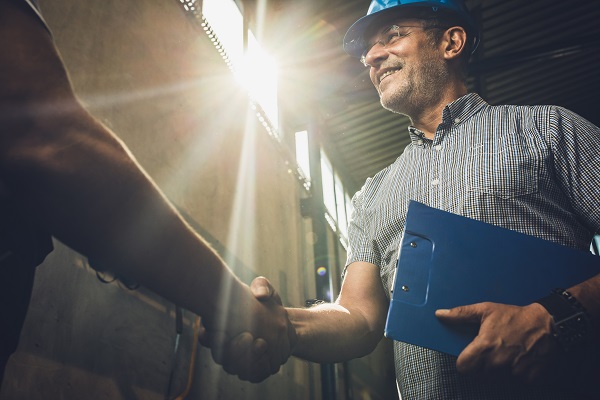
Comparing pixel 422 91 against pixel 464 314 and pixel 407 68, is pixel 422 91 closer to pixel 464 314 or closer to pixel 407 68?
pixel 407 68

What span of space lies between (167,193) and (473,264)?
170 centimetres

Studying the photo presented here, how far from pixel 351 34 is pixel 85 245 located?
225 cm

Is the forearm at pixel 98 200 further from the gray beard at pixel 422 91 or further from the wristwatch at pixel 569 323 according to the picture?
the gray beard at pixel 422 91

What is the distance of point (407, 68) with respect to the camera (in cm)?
217

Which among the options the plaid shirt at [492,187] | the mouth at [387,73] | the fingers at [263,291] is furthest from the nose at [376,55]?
the fingers at [263,291]

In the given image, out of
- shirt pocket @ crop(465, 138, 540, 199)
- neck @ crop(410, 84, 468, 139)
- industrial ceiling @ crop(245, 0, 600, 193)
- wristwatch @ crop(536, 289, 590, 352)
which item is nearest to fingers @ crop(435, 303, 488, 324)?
wristwatch @ crop(536, 289, 590, 352)

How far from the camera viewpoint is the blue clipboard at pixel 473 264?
3.85 feet

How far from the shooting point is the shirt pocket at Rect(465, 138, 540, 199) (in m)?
1.50

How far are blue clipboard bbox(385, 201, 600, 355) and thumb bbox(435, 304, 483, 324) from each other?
43 mm

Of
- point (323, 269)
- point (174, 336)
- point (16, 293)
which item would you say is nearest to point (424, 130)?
point (174, 336)

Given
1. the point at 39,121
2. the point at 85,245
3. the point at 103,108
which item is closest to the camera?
the point at 39,121

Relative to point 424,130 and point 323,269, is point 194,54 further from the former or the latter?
point 323,269

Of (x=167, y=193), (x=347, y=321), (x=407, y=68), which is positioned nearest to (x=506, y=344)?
(x=347, y=321)

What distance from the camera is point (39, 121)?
77 centimetres
